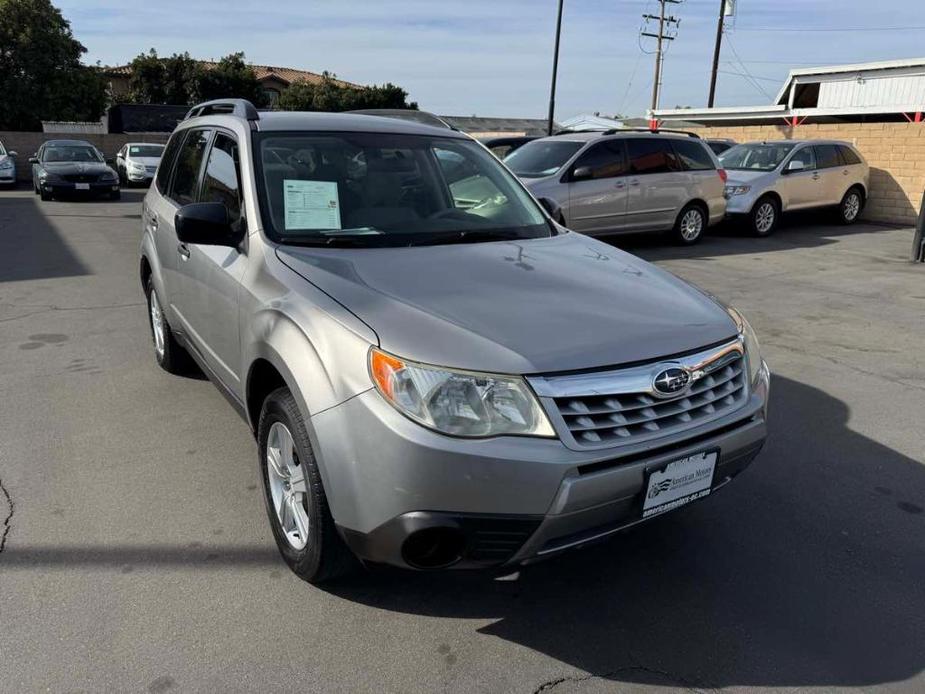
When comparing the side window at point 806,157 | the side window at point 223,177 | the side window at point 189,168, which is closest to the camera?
the side window at point 223,177

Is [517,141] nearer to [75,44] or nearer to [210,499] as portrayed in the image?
[210,499]

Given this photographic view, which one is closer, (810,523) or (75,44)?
(810,523)

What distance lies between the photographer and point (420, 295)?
2.73 metres

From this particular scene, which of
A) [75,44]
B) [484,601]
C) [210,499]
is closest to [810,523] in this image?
[484,601]

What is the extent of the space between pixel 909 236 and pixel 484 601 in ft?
46.6

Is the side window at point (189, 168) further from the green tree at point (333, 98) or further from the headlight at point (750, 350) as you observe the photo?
the green tree at point (333, 98)

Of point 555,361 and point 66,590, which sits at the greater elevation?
point 555,361

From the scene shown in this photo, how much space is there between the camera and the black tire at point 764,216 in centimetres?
1320

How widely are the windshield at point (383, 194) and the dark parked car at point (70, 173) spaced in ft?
56.5

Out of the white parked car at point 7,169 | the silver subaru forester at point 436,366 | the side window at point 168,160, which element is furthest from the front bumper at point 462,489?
the white parked car at point 7,169

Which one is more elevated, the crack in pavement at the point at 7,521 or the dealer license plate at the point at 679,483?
the dealer license plate at the point at 679,483

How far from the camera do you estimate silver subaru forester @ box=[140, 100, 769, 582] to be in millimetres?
2291

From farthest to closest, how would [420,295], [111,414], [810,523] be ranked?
[111,414] < [810,523] < [420,295]

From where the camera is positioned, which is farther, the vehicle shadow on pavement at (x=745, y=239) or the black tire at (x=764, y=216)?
the black tire at (x=764, y=216)
